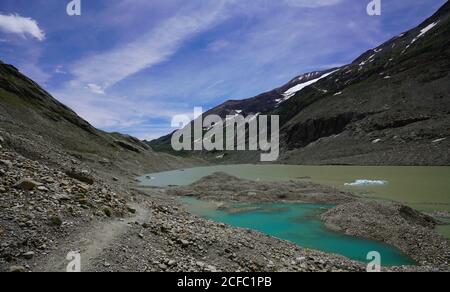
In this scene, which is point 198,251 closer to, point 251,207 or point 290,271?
point 290,271

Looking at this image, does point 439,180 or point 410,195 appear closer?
point 410,195

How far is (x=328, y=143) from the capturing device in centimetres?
14350

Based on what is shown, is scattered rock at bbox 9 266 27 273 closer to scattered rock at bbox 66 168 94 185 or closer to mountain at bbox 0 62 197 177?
scattered rock at bbox 66 168 94 185

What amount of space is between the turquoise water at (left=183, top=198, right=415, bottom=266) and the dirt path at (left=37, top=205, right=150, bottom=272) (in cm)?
1435

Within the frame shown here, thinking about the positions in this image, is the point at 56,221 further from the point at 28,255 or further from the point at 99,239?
the point at 28,255

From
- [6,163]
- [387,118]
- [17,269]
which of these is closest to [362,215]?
[17,269]

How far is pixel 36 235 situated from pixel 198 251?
6843mm

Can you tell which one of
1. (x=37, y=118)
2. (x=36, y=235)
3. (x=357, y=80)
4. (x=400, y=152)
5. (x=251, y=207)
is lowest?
(x=251, y=207)

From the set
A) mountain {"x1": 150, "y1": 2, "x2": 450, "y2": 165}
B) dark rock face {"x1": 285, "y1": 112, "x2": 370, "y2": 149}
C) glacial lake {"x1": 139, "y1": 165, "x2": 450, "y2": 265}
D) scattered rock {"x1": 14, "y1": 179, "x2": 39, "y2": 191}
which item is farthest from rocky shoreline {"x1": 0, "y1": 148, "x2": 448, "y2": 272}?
dark rock face {"x1": 285, "y1": 112, "x2": 370, "y2": 149}

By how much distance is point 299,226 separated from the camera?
2964cm

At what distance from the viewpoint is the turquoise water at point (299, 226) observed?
21.9 m
